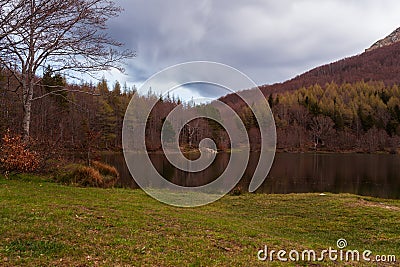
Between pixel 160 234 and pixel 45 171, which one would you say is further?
pixel 45 171

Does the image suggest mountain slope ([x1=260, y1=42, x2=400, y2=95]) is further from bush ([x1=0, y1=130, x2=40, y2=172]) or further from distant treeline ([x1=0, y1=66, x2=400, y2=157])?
bush ([x1=0, y1=130, x2=40, y2=172])

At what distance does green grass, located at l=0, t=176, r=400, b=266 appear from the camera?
17.5 feet

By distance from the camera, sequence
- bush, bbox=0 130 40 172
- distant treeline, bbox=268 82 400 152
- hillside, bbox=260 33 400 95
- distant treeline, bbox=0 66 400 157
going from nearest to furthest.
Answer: bush, bbox=0 130 40 172, distant treeline, bbox=0 66 400 157, distant treeline, bbox=268 82 400 152, hillside, bbox=260 33 400 95

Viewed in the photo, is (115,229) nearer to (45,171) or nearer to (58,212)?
(58,212)

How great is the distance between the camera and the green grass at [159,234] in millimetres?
5320

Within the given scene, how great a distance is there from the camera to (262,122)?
8609 mm

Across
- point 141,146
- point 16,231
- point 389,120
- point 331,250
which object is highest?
point 389,120

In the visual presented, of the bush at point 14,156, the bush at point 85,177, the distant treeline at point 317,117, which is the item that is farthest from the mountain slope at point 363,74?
the bush at point 14,156

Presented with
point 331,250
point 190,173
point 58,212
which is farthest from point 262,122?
point 190,173

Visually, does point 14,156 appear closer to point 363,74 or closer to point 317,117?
point 317,117

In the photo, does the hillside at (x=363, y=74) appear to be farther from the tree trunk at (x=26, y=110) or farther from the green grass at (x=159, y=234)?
the green grass at (x=159, y=234)

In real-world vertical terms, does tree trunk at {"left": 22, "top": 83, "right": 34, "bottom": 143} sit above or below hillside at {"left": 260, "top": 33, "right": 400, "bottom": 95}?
below

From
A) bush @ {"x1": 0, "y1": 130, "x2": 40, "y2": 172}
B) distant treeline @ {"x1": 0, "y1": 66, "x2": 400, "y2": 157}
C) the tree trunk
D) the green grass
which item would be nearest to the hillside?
distant treeline @ {"x1": 0, "y1": 66, "x2": 400, "y2": 157}

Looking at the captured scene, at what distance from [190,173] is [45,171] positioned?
1377cm
